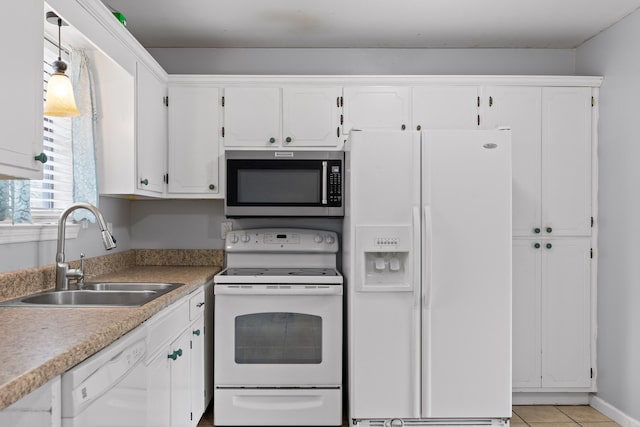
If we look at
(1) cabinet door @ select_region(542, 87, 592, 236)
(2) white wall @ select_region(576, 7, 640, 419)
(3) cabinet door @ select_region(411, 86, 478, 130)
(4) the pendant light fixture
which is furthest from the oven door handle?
(2) white wall @ select_region(576, 7, 640, 419)

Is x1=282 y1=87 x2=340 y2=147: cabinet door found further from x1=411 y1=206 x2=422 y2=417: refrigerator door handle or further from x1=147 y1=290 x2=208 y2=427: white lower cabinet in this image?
x1=147 y1=290 x2=208 y2=427: white lower cabinet

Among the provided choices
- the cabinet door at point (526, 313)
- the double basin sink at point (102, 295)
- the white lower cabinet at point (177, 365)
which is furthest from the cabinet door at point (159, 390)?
the cabinet door at point (526, 313)

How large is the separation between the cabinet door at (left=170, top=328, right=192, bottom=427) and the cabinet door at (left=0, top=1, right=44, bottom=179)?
1.06 metres

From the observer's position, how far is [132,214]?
142 inches

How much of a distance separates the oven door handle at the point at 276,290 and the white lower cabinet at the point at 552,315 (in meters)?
1.24

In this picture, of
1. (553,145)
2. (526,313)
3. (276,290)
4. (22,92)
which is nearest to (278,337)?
(276,290)

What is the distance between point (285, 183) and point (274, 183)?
2.7 inches

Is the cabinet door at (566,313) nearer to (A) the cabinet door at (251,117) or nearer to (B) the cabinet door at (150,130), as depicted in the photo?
(A) the cabinet door at (251,117)

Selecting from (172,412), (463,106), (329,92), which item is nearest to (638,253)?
(463,106)

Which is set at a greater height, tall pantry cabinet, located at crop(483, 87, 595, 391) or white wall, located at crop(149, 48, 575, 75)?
white wall, located at crop(149, 48, 575, 75)

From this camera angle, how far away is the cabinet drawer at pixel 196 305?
2.61m

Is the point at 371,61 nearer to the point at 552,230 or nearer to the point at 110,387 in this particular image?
the point at 552,230

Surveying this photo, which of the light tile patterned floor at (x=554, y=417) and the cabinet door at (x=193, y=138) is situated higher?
the cabinet door at (x=193, y=138)

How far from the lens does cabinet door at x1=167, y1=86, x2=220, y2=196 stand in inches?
130
